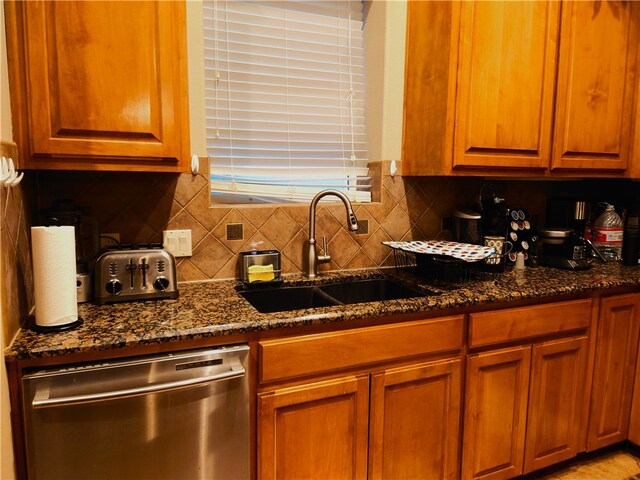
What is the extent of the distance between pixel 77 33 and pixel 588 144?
220cm

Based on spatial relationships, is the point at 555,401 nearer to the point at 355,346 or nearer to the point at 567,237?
the point at 567,237

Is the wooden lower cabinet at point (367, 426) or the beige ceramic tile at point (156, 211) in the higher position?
the beige ceramic tile at point (156, 211)

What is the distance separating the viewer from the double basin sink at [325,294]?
1.95 metres

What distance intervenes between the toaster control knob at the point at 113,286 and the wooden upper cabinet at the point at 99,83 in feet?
1.26

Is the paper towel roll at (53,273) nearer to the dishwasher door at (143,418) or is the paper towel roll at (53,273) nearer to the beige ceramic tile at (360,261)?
the dishwasher door at (143,418)

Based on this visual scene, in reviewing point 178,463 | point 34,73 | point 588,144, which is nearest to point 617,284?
point 588,144

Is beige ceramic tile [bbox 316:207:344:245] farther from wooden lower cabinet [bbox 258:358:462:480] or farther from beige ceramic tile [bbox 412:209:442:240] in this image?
wooden lower cabinet [bbox 258:358:462:480]

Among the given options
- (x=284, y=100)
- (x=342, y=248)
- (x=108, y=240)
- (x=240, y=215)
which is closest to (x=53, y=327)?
(x=108, y=240)

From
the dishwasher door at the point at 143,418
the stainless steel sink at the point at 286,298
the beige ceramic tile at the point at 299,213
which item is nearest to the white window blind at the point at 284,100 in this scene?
the beige ceramic tile at the point at 299,213

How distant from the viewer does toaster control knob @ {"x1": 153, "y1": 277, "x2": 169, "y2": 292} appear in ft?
5.40

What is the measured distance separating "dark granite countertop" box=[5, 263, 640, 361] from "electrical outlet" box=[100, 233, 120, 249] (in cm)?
30

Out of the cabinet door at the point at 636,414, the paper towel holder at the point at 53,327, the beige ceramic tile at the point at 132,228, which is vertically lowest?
the cabinet door at the point at 636,414

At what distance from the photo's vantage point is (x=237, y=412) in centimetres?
145

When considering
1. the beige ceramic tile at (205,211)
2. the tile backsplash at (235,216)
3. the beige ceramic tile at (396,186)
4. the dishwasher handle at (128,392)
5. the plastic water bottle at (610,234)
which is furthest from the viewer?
the plastic water bottle at (610,234)
